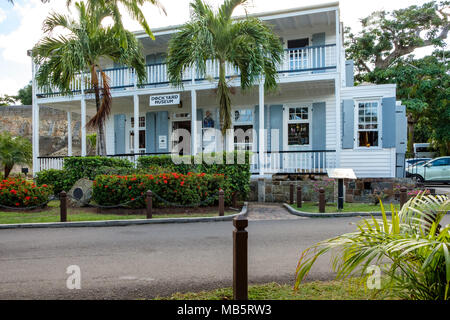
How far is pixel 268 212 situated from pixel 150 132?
8913 mm

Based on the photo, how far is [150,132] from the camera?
16672 millimetres

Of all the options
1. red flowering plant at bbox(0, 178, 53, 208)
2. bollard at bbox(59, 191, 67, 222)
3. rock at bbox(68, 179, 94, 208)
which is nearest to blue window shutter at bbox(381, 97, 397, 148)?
rock at bbox(68, 179, 94, 208)

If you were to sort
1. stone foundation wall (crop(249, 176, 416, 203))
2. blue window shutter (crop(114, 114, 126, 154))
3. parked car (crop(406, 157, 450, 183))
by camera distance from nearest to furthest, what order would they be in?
stone foundation wall (crop(249, 176, 416, 203))
blue window shutter (crop(114, 114, 126, 154))
parked car (crop(406, 157, 450, 183))

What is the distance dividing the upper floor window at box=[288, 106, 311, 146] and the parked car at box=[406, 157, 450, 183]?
7475 millimetres

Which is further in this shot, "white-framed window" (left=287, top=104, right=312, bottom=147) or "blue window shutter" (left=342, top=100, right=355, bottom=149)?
"white-framed window" (left=287, top=104, right=312, bottom=147)

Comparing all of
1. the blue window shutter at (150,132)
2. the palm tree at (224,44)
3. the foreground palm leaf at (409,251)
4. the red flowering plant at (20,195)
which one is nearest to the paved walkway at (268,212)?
the palm tree at (224,44)

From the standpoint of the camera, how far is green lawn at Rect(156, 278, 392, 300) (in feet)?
10.7

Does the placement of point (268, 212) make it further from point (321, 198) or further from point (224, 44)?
point (224, 44)

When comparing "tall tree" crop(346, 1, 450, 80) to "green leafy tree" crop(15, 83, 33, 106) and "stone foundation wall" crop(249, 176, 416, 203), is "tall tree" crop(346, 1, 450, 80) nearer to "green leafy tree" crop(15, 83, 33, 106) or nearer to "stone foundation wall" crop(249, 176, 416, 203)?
"stone foundation wall" crop(249, 176, 416, 203)

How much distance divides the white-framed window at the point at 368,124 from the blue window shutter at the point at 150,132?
9406 millimetres

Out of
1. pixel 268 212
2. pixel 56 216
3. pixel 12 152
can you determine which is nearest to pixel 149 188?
pixel 56 216

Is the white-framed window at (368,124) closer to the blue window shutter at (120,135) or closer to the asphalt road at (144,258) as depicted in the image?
the asphalt road at (144,258)

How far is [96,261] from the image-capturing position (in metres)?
4.94

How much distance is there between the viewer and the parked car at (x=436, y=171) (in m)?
17.7
